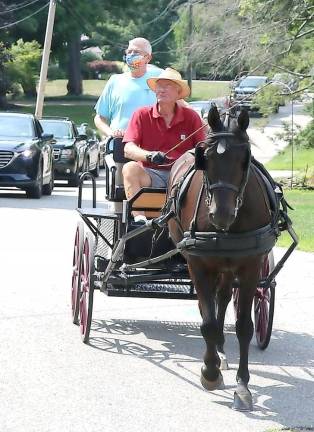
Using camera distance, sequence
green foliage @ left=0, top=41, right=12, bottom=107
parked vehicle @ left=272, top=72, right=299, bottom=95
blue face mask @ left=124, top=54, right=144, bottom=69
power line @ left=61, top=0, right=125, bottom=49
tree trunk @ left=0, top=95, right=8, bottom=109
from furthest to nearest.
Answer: power line @ left=61, top=0, right=125, bottom=49 → tree trunk @ left=0, top=95, right=8, bottom=109 → green foliage @ left=0, top=41, right=12, bottom=107 → parked vehicle @ left=272, top=72, right=299, bottom=95 → blue face mask @ left=124, top=54, right=144, bottom=69

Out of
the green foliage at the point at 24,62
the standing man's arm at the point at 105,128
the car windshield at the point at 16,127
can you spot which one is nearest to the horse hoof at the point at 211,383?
the standing man's arm at the point at 105,128

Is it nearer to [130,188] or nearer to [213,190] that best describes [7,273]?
[130,188]

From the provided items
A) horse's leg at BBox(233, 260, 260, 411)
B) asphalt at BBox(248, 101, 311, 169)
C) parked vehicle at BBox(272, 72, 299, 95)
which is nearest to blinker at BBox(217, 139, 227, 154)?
horse's leg at BBox(233, 260, 260, 411)

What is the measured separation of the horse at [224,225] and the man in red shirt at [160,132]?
1306mm

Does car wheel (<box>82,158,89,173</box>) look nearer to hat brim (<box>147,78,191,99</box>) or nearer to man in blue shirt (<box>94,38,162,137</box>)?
man in blue shirt (<box>94,38,162,137</box>)

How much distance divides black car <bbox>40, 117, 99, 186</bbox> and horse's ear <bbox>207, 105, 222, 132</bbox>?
20.2 m

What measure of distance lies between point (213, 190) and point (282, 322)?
12.9ft

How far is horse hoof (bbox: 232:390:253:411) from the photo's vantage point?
6883mm

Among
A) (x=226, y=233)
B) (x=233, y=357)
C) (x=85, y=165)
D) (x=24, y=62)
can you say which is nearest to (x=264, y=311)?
(x=233, y=357)

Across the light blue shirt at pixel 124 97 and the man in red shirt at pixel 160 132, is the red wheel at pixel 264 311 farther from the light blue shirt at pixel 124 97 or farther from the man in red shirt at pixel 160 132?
the light blue shirt at pixel 124 97

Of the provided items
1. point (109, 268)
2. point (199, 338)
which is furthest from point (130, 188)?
point (199, 338)

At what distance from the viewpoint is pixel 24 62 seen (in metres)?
56.8

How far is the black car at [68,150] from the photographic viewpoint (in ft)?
93.3

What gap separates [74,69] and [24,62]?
1900cm
